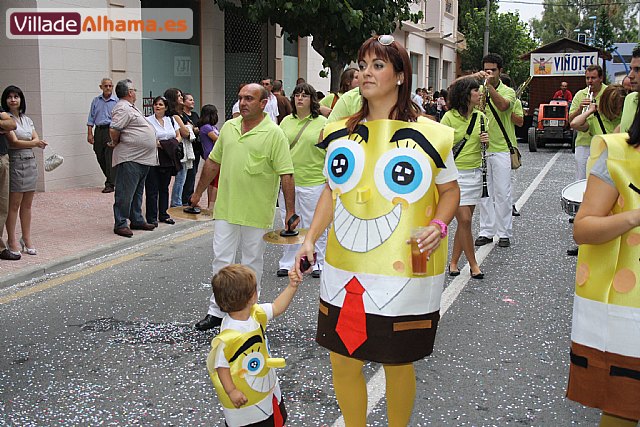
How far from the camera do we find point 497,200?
8656 millimetres

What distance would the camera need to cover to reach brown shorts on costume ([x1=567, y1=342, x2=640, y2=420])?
276 cm

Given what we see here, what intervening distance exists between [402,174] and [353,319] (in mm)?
642

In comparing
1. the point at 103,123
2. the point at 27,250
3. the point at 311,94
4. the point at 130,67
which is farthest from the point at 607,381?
the point at 130,67

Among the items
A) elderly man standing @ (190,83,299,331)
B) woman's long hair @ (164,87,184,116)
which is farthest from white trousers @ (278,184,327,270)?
woman's long hair @ (164,87,184,116)

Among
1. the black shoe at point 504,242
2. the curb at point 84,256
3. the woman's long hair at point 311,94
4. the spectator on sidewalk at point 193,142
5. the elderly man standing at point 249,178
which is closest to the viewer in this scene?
the elderly man standing at point 249,178

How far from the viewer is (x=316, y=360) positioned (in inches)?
198

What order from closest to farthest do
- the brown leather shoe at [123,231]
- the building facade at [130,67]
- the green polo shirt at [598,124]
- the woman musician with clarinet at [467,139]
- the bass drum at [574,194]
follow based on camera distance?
the bass drum at [574,194] → the woman musician with clarinet at [467,139] → the green polo shirt at [598,124] → the brown leather shoe at [123,231] → the building facade at [130,67]

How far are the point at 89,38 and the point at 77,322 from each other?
856 cm

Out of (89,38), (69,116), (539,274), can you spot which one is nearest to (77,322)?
(539,274)

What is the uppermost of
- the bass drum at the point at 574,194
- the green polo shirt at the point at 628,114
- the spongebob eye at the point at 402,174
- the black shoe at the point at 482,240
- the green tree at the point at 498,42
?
the green tree at the point at 498,42

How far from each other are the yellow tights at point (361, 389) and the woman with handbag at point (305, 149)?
13.1 ft

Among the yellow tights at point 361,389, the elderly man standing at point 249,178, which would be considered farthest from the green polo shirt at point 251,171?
the yellow tights at point 361,389

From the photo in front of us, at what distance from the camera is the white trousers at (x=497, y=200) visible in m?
8.65

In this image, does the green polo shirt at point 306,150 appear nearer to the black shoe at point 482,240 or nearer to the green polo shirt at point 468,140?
the green polo shirt at point 468,140
